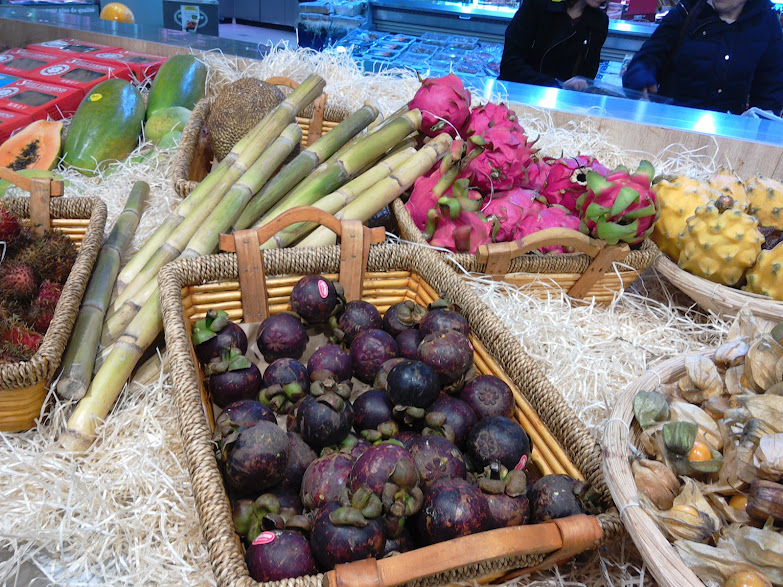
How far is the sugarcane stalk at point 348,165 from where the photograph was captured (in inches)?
64.2

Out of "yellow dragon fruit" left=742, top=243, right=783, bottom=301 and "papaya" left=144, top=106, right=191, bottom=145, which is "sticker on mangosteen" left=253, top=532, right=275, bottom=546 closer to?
"yellow dragon fruit" left=742, top=243, right=783, bottom=301

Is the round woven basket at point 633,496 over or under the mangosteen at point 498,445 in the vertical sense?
over

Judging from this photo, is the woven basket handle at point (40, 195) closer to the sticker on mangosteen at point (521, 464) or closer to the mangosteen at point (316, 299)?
the mangosteen at point (316, 299)

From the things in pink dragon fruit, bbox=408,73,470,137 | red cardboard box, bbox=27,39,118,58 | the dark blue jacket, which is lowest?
red cardboard box, bbox=27,39,118,58

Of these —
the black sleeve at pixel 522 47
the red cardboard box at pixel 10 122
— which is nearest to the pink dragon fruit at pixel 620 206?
the black sleeve at pixel 522 47

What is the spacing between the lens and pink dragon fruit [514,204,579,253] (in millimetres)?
1617

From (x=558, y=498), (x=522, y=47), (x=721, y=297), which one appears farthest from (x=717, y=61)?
(x=558, y=498)

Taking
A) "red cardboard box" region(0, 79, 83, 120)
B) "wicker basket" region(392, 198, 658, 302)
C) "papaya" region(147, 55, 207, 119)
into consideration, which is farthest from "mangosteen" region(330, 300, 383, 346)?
"red cardboard box" region(0, 79, 83, 120)

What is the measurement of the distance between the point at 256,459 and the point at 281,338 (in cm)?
37

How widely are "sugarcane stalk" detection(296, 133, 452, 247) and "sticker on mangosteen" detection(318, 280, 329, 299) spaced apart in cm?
30

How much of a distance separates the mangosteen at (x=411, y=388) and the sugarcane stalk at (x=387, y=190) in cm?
65

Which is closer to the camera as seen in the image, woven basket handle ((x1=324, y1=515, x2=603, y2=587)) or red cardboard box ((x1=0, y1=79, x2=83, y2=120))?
woven basket handle ((x1=324, y1=515, x2=603, y2=587))

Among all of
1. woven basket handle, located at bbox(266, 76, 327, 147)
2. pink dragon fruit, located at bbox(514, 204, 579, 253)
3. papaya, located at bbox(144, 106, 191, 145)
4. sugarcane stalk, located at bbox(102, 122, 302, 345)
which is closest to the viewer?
sugarcane stalk, located at bbox(102, 122, 302, 345)

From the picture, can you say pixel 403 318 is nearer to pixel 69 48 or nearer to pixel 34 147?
pixel 34 147
